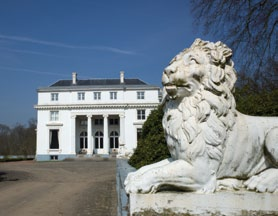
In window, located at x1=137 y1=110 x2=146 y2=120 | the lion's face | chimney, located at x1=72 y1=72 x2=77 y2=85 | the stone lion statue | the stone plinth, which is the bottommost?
the stone plinth

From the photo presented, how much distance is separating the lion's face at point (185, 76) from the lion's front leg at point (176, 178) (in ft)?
2.07

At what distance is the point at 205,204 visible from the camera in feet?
8.68

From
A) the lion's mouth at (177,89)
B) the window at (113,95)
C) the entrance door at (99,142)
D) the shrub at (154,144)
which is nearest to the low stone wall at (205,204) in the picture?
the lion's mouth at (177,89)

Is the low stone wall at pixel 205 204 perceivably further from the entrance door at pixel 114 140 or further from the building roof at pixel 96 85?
the entrance door at pixel 114 140

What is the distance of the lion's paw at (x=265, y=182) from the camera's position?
9.09 feet

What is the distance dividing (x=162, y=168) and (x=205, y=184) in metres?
0.39

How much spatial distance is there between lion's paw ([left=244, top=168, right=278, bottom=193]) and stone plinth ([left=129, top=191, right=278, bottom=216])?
55 mm

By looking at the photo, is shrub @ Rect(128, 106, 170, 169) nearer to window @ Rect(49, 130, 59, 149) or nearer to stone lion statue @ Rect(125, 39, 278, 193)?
stone lion statue @ Rect(125, 39, 278, 193)

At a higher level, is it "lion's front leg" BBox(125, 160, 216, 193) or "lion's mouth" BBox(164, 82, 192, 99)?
"lion's mouth" BBox(164, 82, 192, 99)

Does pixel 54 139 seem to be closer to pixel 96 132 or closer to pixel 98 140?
pixel 96 132

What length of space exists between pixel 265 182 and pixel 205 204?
1.96 ft

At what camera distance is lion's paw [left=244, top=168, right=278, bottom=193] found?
2.77 metres

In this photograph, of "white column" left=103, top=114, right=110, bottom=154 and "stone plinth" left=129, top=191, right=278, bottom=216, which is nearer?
"stone plinth" left=129, top=191, right=278, bottom=216

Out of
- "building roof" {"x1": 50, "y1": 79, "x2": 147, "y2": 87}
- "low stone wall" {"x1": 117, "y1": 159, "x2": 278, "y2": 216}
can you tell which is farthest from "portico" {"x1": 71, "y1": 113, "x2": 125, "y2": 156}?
"low stone wall" {"x1": 117, "y1": 159, "x2": 278, "y2": 216}
